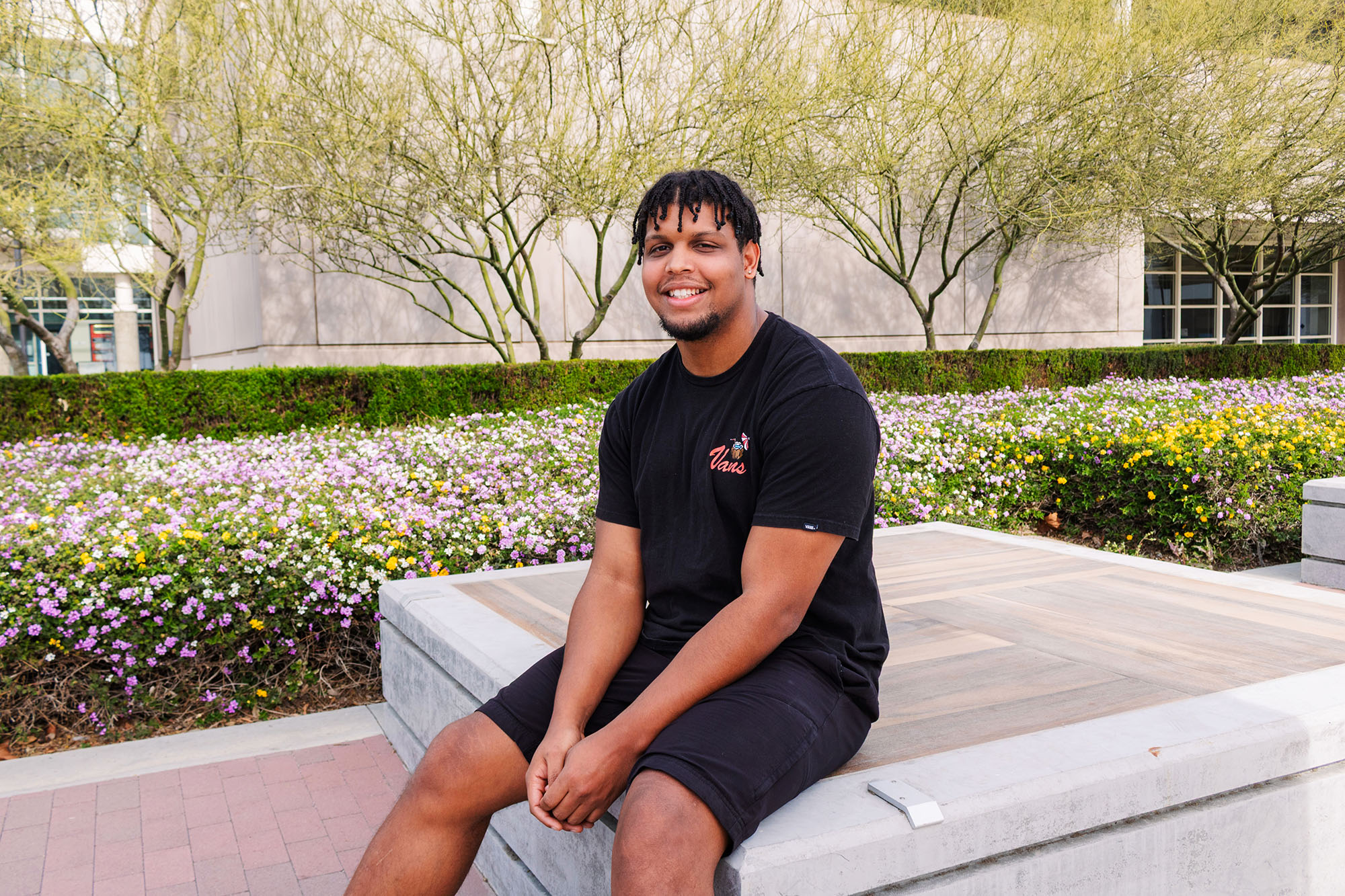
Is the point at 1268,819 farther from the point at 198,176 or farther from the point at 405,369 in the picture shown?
the point at 198,176

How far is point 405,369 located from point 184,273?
25.0 feet

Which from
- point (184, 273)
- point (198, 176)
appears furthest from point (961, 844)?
point (184, 273)

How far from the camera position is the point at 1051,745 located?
2270 mm

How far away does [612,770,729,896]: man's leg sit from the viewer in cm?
168

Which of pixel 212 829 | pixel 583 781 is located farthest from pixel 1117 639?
pixel 212 829

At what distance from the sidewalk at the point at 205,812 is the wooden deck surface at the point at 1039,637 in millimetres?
804

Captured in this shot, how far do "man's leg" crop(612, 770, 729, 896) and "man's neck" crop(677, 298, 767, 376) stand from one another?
929 millimetres

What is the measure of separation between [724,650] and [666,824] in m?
0.39

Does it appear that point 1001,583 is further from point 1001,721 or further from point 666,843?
point 666,843

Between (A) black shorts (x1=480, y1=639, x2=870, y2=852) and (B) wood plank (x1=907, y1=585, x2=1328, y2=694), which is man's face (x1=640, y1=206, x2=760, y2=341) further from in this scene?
(B) wood plank (x1=907, y1=585, x2=1328, y2=694)

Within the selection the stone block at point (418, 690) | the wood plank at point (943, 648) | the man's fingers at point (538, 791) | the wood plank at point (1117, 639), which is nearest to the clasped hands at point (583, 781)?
the man's fingers at point (538, 791)

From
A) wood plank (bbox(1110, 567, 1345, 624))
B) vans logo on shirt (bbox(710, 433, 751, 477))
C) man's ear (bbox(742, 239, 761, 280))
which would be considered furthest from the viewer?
wood plank (bbox(1110, 567, 1345, 624))

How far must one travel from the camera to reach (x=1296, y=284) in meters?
27.0

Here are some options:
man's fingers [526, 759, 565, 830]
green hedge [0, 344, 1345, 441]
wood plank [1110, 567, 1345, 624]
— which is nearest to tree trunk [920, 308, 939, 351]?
green hedge [0, 344, 1345, 441]
